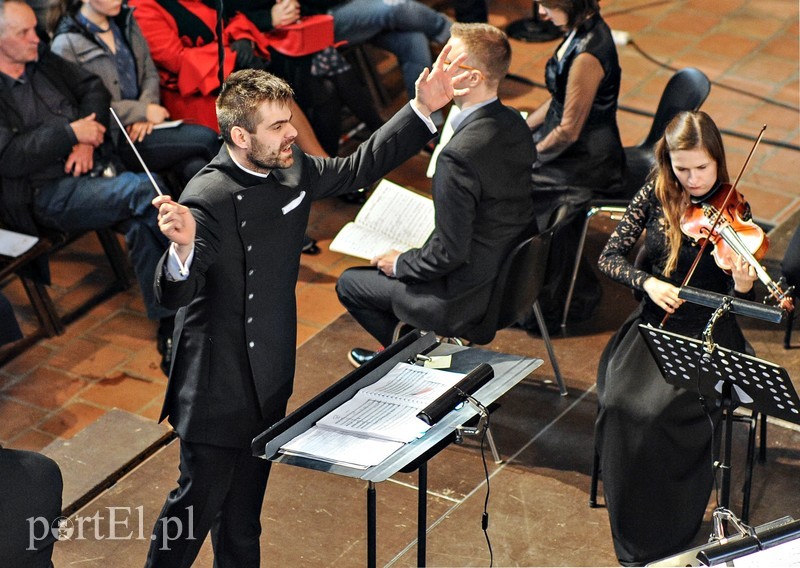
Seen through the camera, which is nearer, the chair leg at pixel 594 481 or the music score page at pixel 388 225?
the chair leg at pixel 594 481

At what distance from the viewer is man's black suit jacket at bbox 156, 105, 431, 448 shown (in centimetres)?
322

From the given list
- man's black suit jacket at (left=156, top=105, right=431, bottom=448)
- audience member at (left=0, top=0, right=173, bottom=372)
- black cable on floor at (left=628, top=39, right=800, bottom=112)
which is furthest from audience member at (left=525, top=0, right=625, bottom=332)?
black cable on floor at (left=628, top=39, right=800, bottom=112)

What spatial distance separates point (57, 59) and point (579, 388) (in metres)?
2.55

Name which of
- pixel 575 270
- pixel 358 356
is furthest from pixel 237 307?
pixel 575 270

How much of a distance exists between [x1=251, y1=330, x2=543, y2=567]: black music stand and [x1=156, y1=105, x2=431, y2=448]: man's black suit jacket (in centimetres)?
34

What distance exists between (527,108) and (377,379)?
147 inches

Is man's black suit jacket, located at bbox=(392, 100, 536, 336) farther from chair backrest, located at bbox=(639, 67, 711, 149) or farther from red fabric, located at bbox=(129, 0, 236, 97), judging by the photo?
red fabric, located at bbox=(129, 0, 236, 97)

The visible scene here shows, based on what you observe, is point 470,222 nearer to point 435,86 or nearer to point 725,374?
point 435,86

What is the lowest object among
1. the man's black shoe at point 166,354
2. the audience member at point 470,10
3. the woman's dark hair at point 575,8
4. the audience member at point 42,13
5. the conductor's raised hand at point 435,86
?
the man's black shoe at point 166,354

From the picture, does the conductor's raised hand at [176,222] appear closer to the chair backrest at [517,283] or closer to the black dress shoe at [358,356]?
the chair backrest at [517,283]

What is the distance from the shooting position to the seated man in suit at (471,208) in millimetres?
4047

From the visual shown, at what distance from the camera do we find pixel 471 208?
4.06m

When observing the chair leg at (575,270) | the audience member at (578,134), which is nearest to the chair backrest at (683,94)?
the audience member at (578,134)

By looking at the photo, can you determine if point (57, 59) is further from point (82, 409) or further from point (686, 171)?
point (686, 171)
